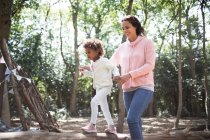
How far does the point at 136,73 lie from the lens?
393 centimetres

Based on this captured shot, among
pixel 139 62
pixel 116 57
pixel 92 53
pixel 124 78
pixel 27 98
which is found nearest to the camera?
pixel 124 78

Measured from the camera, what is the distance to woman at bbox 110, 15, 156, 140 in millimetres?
3920

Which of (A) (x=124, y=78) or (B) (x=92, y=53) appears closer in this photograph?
(A) (x=124, y=78)

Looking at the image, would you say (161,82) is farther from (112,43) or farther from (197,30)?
(112,43)

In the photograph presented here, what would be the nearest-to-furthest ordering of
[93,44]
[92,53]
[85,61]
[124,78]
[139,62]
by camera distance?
1. [124,78]
2. [139,62]
3. [93,44]
4. [92,53]
5. [85,61]

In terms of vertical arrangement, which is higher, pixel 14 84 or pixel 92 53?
pixel 92 53

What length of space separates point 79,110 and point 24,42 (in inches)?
407

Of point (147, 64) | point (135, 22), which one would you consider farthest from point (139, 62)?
point (135, 22)

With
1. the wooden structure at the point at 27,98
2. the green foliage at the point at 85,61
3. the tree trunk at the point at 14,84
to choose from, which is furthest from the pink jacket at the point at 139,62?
the green foliage at the point at 85,61

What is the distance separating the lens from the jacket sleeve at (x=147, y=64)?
3934 mm

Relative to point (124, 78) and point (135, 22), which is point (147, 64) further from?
→ point (135, 22)

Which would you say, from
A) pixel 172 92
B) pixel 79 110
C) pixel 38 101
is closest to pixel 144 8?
pixel 172 92

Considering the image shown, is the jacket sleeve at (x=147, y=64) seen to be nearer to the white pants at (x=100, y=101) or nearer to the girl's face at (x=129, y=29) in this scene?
the girl's face at (x=129, y=29)

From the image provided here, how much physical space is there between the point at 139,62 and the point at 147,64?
0.13m
